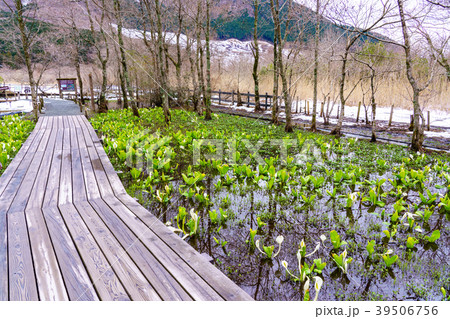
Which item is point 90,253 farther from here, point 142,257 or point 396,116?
point 396,116

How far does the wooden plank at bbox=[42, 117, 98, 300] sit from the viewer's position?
213 cm

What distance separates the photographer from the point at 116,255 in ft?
8.47

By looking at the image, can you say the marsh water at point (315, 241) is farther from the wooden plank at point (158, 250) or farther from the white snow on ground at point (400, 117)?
the white snow on ground at point (400, 117)

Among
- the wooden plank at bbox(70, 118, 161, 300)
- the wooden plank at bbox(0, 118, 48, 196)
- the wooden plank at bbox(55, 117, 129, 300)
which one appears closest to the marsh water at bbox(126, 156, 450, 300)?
the wooden plank at bbox(70, 118, 161, 300)

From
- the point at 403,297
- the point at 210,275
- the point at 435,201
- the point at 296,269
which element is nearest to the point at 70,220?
the point at 210,275

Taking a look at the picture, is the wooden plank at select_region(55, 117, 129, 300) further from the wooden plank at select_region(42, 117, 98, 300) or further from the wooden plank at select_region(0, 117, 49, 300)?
the wooden plank at select_region(0, 117, 49, 300)

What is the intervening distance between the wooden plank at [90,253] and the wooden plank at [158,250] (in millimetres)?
303

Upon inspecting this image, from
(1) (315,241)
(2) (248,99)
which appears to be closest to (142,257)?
(1) (315,241)

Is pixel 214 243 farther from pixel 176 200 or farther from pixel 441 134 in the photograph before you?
pixel 441 134

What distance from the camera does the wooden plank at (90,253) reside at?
2145 millimetres

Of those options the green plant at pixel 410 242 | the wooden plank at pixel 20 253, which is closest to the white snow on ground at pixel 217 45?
the wooden plank at pixel 20 253

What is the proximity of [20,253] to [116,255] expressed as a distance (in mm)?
818
